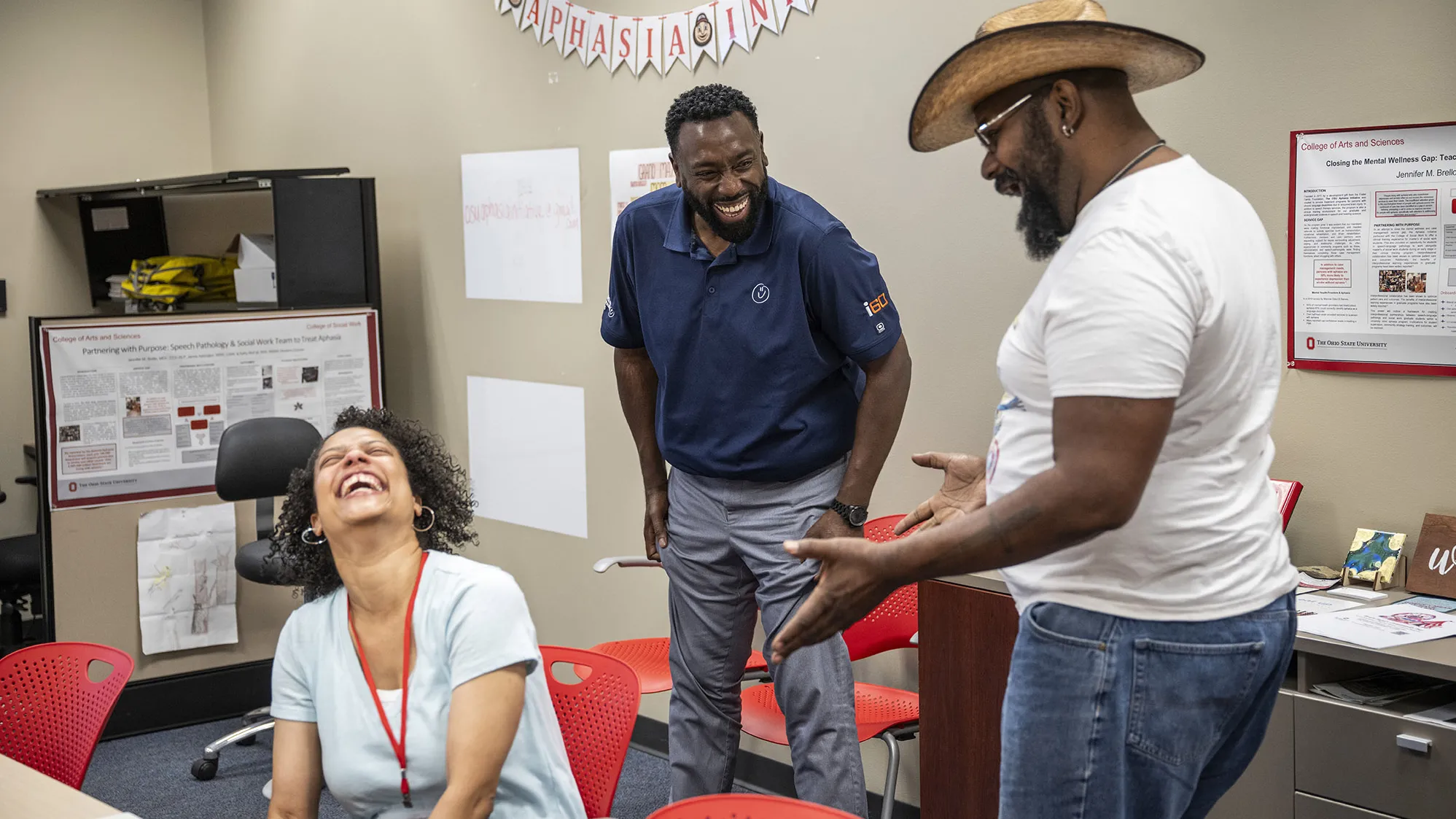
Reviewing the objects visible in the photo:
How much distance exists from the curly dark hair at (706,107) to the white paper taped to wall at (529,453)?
1503mm

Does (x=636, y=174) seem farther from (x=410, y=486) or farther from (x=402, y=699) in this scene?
(x=402, y=699)

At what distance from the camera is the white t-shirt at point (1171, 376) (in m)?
1.20

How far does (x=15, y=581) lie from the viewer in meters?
4.45

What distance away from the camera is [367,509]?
1946 millimetres

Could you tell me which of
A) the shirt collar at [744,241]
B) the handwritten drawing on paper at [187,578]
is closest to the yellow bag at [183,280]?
the handwritten drawing on paper at [187,578]

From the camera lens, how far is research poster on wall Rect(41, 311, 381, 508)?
3.86m

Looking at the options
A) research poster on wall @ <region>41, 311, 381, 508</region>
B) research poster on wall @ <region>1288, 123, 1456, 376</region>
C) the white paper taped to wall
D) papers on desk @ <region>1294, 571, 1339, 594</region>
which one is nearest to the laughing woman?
papers on desk @ <region>1294, 571, 1339, 594</region>

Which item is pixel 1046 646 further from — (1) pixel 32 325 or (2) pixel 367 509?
(1) pixel 32 325

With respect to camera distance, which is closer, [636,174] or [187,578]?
[636,174]

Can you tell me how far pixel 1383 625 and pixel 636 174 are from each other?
2.30m

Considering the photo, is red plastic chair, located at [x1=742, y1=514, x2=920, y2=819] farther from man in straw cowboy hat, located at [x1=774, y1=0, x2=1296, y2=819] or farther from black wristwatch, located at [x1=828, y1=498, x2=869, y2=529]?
man in straw cowboy hat, located at [x1=774, y1=0, x2=1296, y2=819]

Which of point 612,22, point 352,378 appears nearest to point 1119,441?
point 612,22

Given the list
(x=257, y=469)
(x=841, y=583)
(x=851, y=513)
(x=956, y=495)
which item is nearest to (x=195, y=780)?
(x=257, y=469)

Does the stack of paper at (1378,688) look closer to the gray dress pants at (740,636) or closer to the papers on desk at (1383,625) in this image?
the papers on desk at (1383,625)
